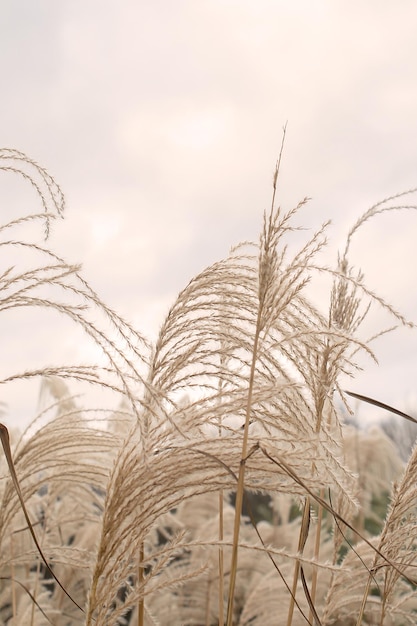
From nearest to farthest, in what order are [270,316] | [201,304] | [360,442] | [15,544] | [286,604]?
[270,316]
[201,304]
[286,604]
[15,544]
[360,442]

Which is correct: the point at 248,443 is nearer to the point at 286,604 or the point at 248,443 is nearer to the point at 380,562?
the point at 380,562

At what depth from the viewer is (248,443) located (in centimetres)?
204

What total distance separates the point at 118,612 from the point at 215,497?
4.83 m

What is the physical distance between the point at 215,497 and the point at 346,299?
4283mm

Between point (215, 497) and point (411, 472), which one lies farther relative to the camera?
point (215, 497)

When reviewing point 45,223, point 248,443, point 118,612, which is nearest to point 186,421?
point 248,443

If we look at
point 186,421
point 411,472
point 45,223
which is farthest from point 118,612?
point 45,223

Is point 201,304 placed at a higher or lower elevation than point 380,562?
higher

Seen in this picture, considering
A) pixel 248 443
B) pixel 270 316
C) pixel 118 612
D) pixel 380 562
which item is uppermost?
pixel 270 316

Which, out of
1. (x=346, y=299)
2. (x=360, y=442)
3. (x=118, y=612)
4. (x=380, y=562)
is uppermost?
(x=360, y=442)

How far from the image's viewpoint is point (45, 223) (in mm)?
2582

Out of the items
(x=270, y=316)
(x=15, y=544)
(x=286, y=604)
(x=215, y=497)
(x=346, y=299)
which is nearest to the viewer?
(x=270, y=316)

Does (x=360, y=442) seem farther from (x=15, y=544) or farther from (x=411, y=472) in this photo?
(x=411, y=472)

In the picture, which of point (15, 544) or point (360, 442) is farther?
point (360, 442)
